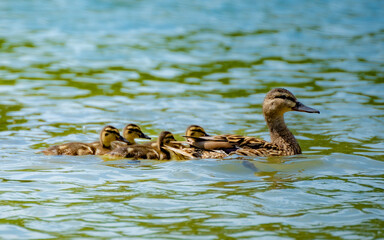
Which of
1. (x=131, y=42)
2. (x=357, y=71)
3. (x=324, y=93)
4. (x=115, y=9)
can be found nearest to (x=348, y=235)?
(x=324, y=93)

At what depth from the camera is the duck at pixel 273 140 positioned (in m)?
7.54

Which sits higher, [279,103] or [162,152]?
[279,103]

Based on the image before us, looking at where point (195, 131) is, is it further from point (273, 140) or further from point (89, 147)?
point (89, 147)

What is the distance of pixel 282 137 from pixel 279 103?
0.38m

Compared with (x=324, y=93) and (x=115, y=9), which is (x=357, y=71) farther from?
(x=115, y=9)

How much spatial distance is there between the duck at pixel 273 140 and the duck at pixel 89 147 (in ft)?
2.81

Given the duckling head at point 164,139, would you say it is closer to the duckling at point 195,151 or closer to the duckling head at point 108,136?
the duckling at point 195,151

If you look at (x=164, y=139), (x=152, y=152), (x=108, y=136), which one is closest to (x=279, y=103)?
(x=164, y=139)

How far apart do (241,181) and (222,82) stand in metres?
5.47

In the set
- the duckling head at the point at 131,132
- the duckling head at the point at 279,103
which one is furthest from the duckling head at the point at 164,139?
the duckling head at the point at 279,103

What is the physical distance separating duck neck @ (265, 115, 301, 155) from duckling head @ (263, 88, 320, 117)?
68mm

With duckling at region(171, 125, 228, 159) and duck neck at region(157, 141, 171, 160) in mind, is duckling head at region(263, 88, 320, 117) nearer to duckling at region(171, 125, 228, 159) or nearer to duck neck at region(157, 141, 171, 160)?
duckling at region(171, 125, 228, 159)

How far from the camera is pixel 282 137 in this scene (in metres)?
7.97

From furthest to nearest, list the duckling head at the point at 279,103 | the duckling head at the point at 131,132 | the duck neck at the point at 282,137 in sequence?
the duckling head at the point at 131,132
the duckling head at the point at 279,103
the duck neck at the point at 282,137
